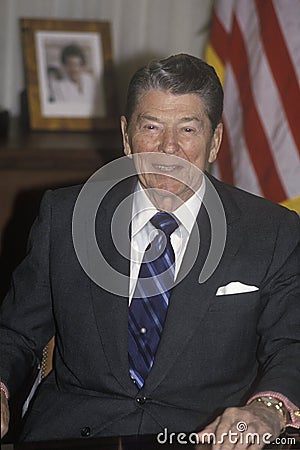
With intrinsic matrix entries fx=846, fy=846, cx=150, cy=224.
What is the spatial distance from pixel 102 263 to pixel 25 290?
0.65 feet

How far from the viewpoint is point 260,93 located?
10.4 ft

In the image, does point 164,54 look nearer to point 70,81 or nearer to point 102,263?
point 70,81

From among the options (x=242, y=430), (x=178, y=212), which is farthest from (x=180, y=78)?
(x=242, y=430)

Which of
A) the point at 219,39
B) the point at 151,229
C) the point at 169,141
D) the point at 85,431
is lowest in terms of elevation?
the point at 85,431

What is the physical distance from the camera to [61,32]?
3605 millimetres

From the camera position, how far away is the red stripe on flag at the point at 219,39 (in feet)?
10.9

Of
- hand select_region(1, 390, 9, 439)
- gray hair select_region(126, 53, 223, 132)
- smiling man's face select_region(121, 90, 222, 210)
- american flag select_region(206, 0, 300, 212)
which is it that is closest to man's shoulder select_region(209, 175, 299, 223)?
A: smiling man's face select_region(121, 90, 222, 210)

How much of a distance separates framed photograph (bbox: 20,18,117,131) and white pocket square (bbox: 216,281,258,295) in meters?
1.75

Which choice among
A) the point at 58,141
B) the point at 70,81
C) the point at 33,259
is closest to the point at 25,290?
the point at 33,259

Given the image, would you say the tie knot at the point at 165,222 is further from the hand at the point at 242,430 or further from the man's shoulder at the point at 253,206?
the hand at the point at 242,430

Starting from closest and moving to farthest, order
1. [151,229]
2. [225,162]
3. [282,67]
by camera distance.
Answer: [151,229], [282,67], [225,162]

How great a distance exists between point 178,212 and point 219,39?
1494 millimetres

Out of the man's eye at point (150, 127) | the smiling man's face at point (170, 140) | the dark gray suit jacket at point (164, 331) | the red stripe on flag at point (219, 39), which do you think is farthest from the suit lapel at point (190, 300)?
the red stripe on flag at point (219, 39)

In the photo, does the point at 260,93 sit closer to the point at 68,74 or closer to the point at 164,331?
the point at 68,74
